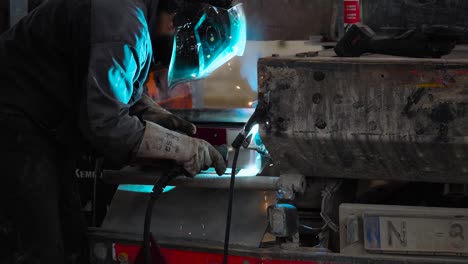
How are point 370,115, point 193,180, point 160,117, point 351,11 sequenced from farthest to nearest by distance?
point 351,11, point 160,117, point 193,180, point 370,115

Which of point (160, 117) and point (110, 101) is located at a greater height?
point (110, 101)

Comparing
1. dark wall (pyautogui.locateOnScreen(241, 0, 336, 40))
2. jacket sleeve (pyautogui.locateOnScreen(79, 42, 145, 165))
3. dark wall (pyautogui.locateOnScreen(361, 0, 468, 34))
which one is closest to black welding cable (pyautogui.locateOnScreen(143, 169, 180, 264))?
jacket sleeve (pyautogui.locateOnScreen(79, 42, 145, 165))

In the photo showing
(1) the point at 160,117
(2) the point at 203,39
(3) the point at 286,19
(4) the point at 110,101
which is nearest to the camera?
(4) the point at 110,101

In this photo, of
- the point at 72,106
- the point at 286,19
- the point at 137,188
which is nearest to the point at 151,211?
the point at 137,188

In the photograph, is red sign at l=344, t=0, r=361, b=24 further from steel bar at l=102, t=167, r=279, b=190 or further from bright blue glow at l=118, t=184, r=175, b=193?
bright blue glow at l=118, t=184, r=175, b=193

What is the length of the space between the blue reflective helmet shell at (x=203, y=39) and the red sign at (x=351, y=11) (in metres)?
0.73

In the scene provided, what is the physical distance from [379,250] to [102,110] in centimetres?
99

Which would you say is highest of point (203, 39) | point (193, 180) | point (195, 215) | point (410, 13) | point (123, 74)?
point (410, 13)

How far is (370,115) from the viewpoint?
1822 millimetres

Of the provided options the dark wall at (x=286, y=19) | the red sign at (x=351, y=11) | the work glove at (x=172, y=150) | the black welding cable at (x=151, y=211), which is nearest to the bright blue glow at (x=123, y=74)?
the work glove at (x=172, y=150)

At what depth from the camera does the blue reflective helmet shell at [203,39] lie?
7.50 ft

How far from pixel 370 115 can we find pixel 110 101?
2.72 ft

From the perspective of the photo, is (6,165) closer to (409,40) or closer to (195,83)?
(409,40)

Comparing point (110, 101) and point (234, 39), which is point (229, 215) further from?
Answer: point (234, 39)
